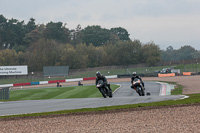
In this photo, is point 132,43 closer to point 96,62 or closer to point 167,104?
point 96,62

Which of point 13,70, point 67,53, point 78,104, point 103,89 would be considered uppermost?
point 67,53

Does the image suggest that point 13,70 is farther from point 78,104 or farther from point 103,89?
point 78,104

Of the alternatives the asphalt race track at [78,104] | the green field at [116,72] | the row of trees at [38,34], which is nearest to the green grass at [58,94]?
the asphalt race track at [78,104]

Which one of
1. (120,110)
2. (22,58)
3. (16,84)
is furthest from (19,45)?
(120,110)

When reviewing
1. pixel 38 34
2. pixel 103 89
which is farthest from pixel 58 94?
pixel 38 34

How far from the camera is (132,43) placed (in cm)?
10150

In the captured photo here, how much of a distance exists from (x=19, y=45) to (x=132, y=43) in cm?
4508

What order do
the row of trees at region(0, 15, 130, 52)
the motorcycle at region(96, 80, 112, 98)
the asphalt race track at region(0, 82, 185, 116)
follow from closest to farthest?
the asphalt race track at region(0, 82, 185, 116)
the motorcycle at region(96, 80, 112, 98)
the row of trees at region(0, 15, 130, 52)

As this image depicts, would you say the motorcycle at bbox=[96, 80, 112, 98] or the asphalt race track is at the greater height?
the motorcycle at bbox=[96, 80, 112, 98]

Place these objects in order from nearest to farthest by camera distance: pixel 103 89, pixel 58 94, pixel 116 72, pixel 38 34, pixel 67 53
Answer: pixel 103 89 → pixel 58 94 → pixel 116 72 → pixel 67 53 → pixel 38 34

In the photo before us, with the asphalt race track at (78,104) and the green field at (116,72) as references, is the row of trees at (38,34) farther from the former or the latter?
the asphalt race track at (78,104)

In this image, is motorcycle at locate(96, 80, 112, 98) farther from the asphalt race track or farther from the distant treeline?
the distant treeline

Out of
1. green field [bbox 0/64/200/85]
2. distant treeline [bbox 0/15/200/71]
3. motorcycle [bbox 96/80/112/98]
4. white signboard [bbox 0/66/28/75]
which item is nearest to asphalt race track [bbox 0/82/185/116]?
motorcycle [bbox 96/80/112/98]

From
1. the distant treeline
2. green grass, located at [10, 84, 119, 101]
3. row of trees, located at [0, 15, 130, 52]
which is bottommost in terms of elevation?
green grass, located at [10, 84, 119, 101]
